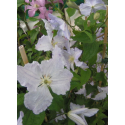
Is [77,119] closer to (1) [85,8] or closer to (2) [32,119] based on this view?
(2) [32,119]

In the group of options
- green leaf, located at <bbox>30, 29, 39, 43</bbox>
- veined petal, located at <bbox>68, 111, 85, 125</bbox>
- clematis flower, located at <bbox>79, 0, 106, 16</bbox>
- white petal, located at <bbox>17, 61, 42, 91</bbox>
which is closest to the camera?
white petal, located at <bbox>17, 61, 42, 91</bbox>

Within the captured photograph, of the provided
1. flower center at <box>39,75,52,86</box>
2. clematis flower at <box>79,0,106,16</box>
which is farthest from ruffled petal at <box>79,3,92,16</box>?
flower center at <box>39,75,52,86</box>

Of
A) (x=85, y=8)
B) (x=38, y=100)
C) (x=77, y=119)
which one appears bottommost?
(x=77, y=119)

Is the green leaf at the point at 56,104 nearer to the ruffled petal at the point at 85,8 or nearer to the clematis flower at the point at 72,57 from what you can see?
the clematis flower at the point at 72,57

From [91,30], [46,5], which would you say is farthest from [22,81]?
[46,5]

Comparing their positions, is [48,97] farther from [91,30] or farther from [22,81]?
[91,30]

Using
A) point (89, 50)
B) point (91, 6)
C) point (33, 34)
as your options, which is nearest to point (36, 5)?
point (33, 34)

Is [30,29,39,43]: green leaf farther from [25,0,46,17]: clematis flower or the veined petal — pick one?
the veined petal
